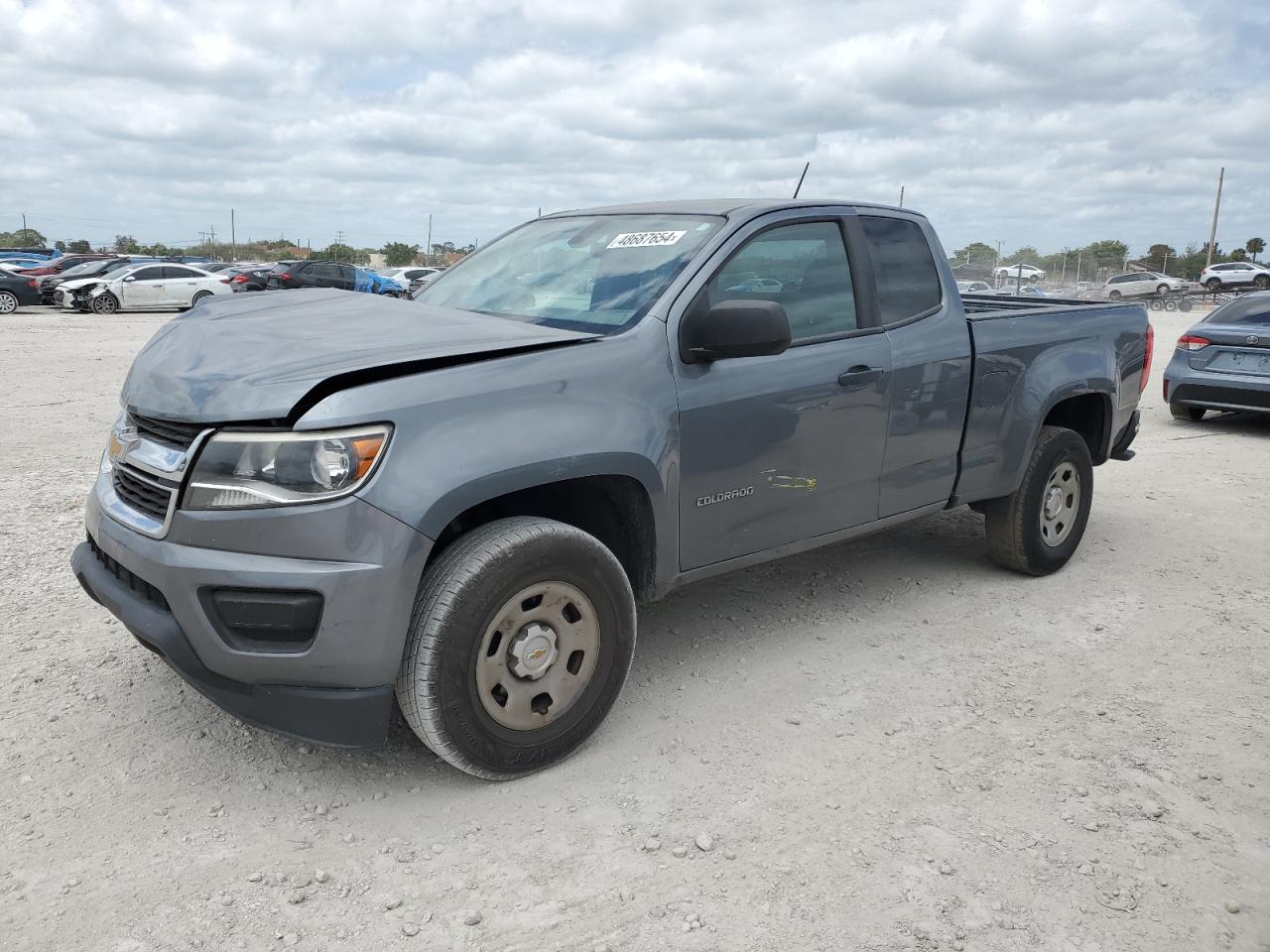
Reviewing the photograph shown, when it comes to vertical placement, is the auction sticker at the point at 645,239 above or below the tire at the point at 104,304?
above

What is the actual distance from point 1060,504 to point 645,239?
2.84 m

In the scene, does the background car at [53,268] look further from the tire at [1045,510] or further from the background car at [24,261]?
the tire at [1045,510]

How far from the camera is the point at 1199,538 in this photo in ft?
20.6

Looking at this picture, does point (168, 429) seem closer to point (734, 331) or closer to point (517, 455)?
point (517, 455)

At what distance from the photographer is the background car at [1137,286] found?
44.2 metres

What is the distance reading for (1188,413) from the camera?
1097 cm

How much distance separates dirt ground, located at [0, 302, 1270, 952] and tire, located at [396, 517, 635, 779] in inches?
7.3

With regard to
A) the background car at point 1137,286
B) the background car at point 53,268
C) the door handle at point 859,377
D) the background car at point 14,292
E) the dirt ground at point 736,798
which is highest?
the background car at point 1137,286

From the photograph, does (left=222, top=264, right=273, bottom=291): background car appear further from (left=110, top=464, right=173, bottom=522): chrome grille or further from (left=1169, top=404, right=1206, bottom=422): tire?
(left=110, top=464, right=173, bottom=522): chrome grille

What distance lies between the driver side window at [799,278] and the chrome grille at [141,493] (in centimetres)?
193

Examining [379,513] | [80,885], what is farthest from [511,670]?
[80,885]

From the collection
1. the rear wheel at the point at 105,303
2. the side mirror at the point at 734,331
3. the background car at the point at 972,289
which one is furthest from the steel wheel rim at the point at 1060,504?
the rear wheel at the point at 105,303

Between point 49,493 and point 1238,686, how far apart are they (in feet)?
21.5

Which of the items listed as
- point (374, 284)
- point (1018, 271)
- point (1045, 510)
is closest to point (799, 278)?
point (1045, 510)
